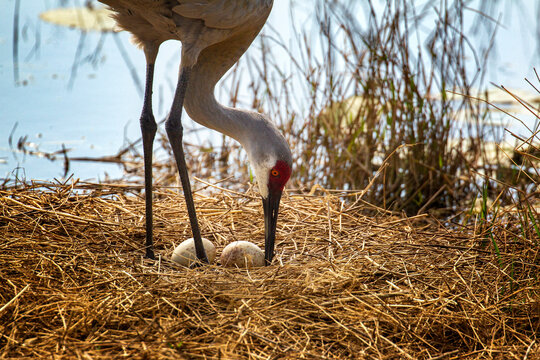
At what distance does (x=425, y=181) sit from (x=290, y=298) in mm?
2706

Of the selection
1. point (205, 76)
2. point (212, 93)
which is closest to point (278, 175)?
point (212, 93)

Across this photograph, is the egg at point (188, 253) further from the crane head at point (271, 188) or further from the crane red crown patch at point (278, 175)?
the crane red crown patch at point (278, 175)

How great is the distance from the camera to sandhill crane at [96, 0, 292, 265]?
3381mm

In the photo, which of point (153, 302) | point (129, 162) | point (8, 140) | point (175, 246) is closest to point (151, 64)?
point (175, 246)

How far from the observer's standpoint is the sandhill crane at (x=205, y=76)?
3381 millimetres

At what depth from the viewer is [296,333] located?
263cm

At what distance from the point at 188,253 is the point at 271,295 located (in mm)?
720

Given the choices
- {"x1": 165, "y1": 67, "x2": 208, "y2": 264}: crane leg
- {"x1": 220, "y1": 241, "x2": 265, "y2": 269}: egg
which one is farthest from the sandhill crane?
{"x1": 220, "y1": 241, "x2": 265, "y2": 269}: egg

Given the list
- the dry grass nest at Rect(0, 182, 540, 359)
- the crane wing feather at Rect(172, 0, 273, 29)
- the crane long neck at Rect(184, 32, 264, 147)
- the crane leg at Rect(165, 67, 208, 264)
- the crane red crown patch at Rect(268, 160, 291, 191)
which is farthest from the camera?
the crane long neck at Rect(184, 32, 264, 147)

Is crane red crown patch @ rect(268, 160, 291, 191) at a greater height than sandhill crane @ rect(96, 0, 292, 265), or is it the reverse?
sandhill crane @ rect(96, 0, 292, 265)

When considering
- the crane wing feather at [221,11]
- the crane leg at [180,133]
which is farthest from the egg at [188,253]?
the crane wing feather at [221,11]

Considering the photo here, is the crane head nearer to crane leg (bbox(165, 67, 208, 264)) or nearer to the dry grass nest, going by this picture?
the dry grass nest

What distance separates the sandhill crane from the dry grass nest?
37cm

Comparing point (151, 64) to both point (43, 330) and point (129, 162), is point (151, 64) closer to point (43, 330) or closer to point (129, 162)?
point (43, 330)
